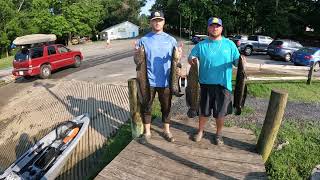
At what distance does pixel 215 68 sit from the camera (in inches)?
214

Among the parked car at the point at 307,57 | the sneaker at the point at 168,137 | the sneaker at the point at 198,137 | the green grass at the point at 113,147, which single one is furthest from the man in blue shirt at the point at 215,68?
the parked car at the point at 307,57

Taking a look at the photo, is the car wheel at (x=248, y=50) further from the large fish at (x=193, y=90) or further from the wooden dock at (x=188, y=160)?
the large fish at (x=193, y=90)

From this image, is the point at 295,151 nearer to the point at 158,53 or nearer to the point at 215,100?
the point at 215,100

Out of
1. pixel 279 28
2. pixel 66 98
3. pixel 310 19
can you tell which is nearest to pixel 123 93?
pixel 66 98

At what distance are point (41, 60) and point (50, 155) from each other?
11.1 metres

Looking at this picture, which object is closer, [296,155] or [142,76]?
[142,76]

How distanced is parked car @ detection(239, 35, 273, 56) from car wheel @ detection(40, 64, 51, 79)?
15685mm

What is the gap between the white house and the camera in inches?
2503

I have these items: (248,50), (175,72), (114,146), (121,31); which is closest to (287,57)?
(248,50)

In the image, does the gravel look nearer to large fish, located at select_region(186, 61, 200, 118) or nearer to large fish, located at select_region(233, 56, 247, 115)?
large fish, located at select_region(186, 61, 200, 118)

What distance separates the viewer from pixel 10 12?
Answer: 4325 cm

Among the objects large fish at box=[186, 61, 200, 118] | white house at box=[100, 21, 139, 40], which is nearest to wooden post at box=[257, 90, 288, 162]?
large fish at box=[186, 61, 200, 118]

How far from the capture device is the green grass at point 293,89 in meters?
10.7

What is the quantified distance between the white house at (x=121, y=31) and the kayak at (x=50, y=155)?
177ft
